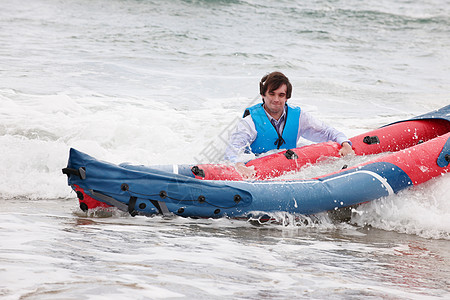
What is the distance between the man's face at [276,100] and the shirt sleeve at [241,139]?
0.64ft

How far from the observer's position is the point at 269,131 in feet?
16.1

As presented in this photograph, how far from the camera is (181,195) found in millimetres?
3971

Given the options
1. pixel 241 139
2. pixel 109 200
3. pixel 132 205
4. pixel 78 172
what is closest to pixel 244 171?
pixel 241 139

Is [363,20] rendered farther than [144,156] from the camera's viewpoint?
Yes

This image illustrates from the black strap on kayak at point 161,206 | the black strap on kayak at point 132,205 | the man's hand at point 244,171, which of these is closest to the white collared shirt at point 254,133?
the man's hand at point 244,171

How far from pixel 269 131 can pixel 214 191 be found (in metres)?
1.11

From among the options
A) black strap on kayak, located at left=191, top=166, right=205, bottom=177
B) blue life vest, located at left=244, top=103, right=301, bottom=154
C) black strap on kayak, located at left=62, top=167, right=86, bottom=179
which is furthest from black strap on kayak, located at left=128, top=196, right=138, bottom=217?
blue life vest, located at left=244, top=103, right=301, bottom=154

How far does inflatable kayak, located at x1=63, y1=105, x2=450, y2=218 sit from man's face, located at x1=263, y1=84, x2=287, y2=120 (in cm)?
77

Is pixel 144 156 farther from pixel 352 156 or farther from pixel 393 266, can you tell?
pixel 393 266

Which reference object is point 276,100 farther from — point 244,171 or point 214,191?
point 214,191

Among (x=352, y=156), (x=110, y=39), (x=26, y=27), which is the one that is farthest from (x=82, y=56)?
(x=352, y=156)

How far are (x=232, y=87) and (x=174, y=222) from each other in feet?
21.5

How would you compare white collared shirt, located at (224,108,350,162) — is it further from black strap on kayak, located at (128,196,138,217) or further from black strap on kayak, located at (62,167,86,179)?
black strap on kayak, located at (62,167,86,179)

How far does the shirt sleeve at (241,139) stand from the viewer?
4.71 m
